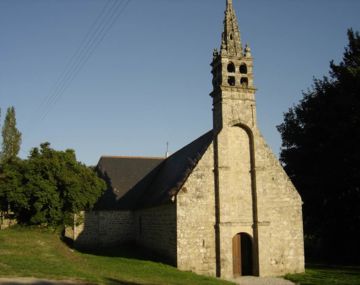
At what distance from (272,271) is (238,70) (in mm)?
10998

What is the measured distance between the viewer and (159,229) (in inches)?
920

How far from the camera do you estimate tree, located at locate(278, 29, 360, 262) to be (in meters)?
25.6

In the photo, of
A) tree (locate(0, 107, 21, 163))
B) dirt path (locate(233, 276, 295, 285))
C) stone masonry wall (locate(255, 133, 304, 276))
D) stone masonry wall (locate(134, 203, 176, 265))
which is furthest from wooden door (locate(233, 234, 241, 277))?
tree (locate(0, 107, 21, 163))

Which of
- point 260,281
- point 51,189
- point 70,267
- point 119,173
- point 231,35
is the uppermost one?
point 231,35

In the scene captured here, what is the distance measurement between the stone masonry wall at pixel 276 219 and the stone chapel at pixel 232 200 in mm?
50

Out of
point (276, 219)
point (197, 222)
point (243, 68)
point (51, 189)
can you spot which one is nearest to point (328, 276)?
point (276, 219)

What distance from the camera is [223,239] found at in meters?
20.3

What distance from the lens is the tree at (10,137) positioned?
4650cm

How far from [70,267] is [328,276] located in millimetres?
12493

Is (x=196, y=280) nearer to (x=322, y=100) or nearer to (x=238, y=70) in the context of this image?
(x=238, y=70)

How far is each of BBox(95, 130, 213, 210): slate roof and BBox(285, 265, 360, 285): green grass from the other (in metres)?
7.75

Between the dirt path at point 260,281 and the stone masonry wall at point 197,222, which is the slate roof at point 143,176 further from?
the dirt path at point 260,281

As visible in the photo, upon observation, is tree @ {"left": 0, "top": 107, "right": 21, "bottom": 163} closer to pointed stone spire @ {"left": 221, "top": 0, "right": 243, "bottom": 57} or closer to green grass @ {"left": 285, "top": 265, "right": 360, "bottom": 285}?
pointed stone spire @ {"left": 221, "top": 0, "right": 243, "bottom": 57}

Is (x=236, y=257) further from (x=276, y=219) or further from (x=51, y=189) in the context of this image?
(x=51, y=189)
